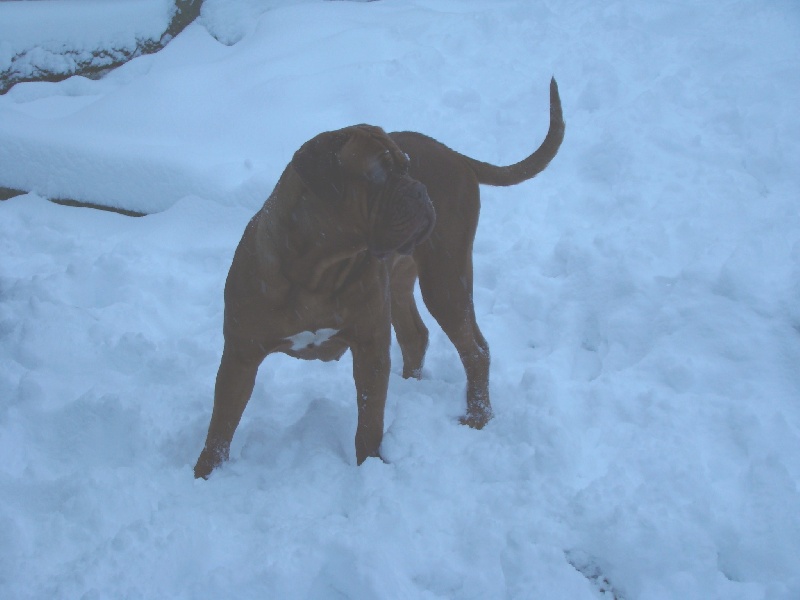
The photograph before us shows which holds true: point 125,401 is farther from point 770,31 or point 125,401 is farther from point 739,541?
point 770,31

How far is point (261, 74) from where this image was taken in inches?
233

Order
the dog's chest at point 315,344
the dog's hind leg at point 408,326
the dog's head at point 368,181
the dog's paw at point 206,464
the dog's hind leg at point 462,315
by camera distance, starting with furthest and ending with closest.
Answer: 1. the dog's hind leg at point 408,326
2. the dog's hind leg at point 462,315
3. the dog's paw at point 206,464
4. the dog's chest at point 315,344
5. the dog's head at point 368,181

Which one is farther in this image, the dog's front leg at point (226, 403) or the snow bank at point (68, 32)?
the snow bank at point (68, 32)

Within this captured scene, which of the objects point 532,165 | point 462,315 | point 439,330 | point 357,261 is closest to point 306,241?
point 357,261

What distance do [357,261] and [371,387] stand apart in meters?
0.50

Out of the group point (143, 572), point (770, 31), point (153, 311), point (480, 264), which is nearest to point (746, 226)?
point (480, 264)

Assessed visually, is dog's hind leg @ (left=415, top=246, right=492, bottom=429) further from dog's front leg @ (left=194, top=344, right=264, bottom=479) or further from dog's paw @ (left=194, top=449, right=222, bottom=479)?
dog's paw @ (left=194, top=449, right=222, bottom=479)

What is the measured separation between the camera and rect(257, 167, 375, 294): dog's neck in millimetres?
2256

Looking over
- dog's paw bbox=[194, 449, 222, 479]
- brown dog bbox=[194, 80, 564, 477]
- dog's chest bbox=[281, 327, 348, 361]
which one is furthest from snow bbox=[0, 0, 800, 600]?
dog's chest bbox=[281, 327, 348, 361]

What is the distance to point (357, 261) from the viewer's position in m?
2.46

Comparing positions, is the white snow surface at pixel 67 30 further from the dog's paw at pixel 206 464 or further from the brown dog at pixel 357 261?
the dog's paw at pixel 206 464

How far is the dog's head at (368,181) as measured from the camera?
7.05 feet

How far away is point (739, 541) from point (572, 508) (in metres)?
0.54

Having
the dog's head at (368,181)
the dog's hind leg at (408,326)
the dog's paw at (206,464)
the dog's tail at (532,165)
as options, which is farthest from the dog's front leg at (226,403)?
the dog's tail at (532,165)
